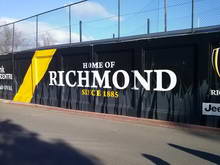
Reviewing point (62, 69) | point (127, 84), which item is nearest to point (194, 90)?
point (127, 84)

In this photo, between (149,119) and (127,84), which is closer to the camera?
(149,119)

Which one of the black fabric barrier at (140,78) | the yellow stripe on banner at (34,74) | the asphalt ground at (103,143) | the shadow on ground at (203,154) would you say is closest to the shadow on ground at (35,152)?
the asphalt ground at (103,143)

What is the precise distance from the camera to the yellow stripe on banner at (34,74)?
1341 cm

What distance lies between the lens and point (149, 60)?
9250 mm

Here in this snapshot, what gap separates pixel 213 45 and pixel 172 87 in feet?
6.37

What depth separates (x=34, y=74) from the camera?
14297 mm

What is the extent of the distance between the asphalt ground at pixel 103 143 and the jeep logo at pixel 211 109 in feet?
1.79

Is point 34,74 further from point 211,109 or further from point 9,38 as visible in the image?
point 211,109

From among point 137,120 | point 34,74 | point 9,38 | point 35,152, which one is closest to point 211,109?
point 137,120

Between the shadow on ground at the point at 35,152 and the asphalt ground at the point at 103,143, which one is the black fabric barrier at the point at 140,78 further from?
the shadow on ground at the point at 35,152

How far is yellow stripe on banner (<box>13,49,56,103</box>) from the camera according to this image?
13.4 metres

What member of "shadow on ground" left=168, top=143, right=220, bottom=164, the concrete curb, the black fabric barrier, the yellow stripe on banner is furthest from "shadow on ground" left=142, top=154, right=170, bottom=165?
the yellow stripe on banner

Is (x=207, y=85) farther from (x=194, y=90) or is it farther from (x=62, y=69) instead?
(x=62, y=69)

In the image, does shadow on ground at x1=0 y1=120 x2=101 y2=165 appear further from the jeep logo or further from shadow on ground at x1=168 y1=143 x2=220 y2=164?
the jeep logo
